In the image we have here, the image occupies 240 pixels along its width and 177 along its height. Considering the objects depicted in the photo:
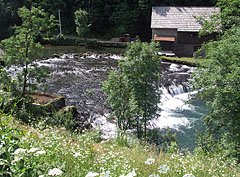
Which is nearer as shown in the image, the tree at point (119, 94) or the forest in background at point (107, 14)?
the tree at point (119, 94)

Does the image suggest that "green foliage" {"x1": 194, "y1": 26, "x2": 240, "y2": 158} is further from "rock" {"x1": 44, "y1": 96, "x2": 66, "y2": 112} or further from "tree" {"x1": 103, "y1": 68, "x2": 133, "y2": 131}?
"rock" {"x1": 44, "y1": 96, "x2": 66, "y2": 112}

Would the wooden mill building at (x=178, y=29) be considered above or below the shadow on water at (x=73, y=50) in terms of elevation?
above

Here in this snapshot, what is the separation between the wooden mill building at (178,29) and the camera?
95.3 feet

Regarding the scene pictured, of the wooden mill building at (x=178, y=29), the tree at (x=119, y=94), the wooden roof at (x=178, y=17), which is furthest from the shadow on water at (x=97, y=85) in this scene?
the wooden roof at (x=178, y=17)

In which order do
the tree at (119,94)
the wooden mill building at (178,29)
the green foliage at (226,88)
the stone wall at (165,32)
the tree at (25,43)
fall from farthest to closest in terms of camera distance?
1. the stone wall at (165,32)
2. the wooden mill building at (178,29)
3. the tree at (119,94)
4. the tree at (25,43)
5. the green foliage at (226,88)

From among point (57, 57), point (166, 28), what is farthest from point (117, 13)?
point (57, 57)

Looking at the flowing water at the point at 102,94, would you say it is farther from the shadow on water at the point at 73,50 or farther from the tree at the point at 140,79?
the shadow on water at the point at 73,50

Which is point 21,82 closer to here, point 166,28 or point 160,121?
point 160,121

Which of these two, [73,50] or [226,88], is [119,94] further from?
[73,50]

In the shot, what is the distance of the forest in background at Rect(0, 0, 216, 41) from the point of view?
36.2 meters

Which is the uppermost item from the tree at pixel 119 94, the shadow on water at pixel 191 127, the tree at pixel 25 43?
the tree at pixel 25 43

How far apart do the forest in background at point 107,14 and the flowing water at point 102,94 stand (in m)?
11.6

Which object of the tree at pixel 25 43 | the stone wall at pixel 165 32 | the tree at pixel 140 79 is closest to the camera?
the tree at pixel 140 79

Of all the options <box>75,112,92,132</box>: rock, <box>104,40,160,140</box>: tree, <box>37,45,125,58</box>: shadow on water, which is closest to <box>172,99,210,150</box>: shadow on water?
<box>104,40,160,140</box>: tree
